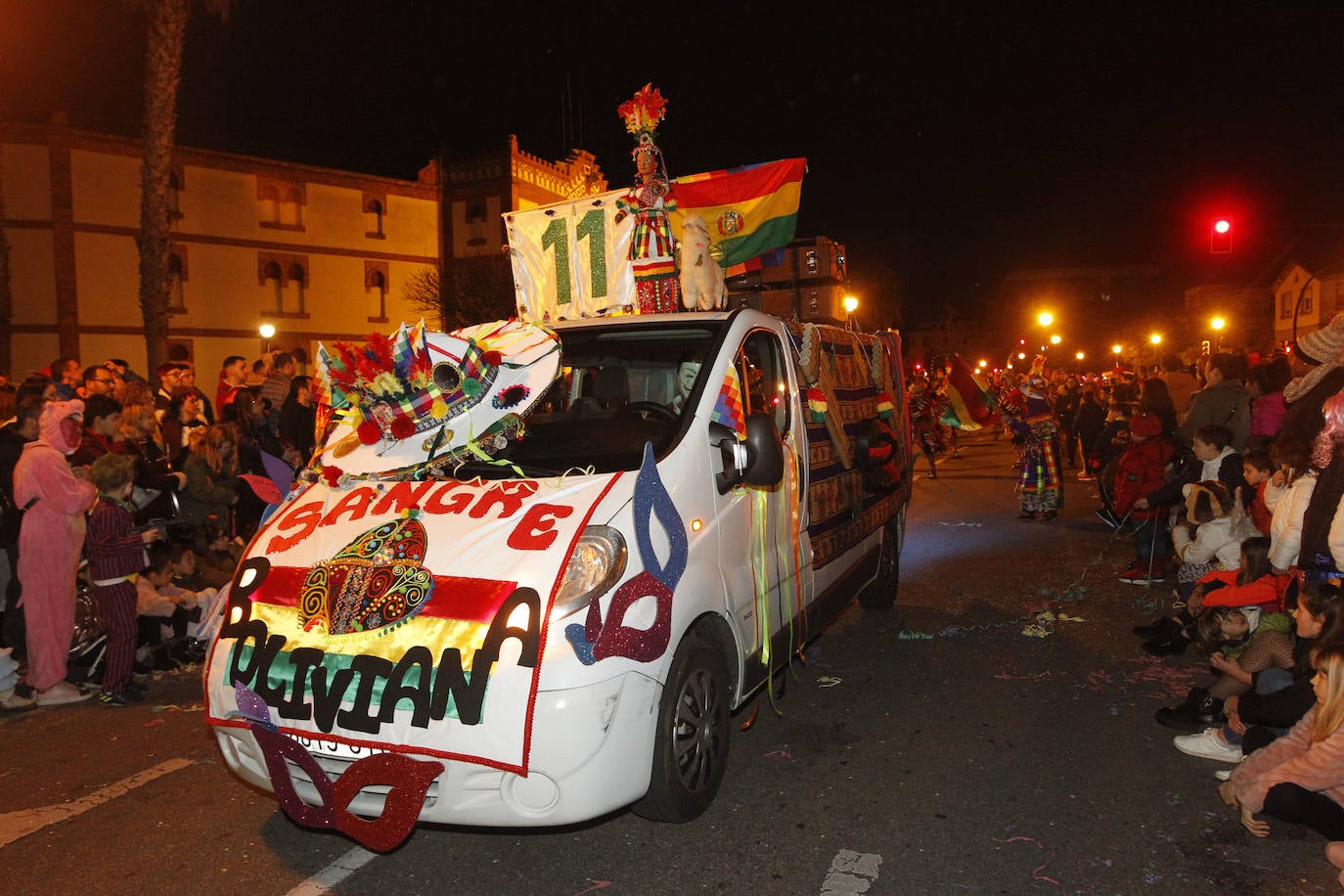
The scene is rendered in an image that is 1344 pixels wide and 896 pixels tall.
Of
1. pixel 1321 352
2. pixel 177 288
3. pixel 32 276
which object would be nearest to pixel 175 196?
pixel 177 288

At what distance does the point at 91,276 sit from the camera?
33188 mm

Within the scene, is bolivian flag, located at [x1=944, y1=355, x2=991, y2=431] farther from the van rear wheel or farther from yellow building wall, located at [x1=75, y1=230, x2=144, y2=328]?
yellow building wall, located at [x1=75, y1=230, x2=144, y2=328]

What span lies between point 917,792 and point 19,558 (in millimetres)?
5655

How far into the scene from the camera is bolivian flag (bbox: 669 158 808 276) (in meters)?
A: 6.57

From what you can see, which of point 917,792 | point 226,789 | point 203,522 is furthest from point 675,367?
point 203,522

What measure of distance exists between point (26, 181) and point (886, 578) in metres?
35.1

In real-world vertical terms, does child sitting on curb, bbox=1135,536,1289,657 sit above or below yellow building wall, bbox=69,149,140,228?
below

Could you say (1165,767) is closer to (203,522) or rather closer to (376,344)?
(376,344)

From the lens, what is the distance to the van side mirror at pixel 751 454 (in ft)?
13.7

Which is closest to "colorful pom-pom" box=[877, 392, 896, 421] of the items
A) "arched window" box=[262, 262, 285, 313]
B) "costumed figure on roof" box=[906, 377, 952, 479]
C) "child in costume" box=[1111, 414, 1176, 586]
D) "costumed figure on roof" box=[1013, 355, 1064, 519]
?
"child in costume" box=[1111, 414, 1176, 586]

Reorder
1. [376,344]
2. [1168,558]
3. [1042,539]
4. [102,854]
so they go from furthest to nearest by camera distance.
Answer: [1042,539] < [1168,558] < [376,344] < [102,854]

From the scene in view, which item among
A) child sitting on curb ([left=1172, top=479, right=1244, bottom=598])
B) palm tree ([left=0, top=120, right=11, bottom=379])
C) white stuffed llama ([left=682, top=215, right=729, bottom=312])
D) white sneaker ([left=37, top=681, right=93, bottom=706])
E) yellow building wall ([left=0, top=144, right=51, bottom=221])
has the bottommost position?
white sneaker ([left=37, top=681, right=93, bottom=706])

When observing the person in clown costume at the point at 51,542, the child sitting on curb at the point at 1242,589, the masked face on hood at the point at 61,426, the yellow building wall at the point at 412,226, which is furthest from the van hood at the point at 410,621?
the yellow building wall at the point at 412,226

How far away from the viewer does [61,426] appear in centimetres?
596
